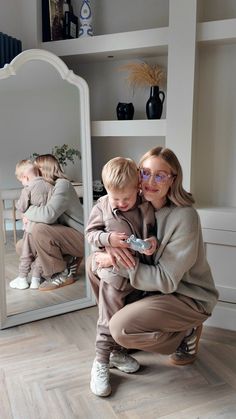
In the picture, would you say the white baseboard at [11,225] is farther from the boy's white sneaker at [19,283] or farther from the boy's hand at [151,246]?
the boy's hand at [151,246]

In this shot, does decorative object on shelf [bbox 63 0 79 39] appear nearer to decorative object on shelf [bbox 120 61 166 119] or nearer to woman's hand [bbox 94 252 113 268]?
decorative object on shelf [bbox 120 61 166 119]

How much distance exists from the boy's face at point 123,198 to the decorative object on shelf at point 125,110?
944 mm

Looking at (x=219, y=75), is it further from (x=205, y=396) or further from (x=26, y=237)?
(x=205, y=396)

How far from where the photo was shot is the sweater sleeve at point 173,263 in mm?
1662

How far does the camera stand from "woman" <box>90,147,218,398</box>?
167 centimetres

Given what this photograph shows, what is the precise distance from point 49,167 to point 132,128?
1.82 ft

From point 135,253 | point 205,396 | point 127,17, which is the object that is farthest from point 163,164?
point 127,17

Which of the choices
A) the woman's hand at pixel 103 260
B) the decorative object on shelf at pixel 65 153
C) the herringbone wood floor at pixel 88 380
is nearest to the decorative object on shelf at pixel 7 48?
the decorative object on shelf at pixel 65 153

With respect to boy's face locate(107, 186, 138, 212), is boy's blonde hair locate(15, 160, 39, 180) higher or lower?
higher

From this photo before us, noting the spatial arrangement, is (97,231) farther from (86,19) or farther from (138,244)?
(86,19)

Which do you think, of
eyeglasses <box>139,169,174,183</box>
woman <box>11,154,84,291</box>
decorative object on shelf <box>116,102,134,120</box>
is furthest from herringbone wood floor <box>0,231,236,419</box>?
decorative object on shelf <box>116,102,134,120</box>

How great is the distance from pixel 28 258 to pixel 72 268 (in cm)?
31

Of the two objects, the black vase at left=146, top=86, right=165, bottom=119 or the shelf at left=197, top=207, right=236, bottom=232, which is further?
the black vase at left=146, top=86, right=165, bottom=119

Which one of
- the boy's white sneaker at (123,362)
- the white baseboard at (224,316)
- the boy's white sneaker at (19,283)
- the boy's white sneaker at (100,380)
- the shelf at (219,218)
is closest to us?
the boy's white sneaker at (100,380)
